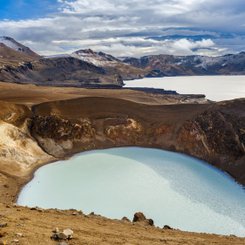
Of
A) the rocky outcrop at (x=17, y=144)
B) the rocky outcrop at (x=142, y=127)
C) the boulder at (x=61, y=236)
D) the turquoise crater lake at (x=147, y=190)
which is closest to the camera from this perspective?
the boulder at (x=61, y=236)

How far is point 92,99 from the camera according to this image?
7750cm

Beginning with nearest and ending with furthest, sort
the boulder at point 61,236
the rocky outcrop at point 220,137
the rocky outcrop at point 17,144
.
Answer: the boulder at point 61,236 < the rocky outcrop at point 17,144 < the rocky outcrop at point 220,137

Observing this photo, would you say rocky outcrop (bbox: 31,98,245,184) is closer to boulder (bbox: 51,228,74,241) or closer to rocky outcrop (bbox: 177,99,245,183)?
rocky outcrop (bbox: 177,99,245,183)

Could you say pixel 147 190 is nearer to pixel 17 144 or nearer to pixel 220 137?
pixel 220 137

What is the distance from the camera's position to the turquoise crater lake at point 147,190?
37969 mm

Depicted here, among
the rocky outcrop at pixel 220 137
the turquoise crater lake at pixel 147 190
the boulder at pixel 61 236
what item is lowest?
the boulder at pixel 61 236

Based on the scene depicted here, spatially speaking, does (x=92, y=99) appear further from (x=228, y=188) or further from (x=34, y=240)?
(x=34, y=240)

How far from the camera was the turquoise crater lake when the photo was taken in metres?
38.0

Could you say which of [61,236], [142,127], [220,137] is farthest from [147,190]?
[142,127]

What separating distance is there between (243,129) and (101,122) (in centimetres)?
2493

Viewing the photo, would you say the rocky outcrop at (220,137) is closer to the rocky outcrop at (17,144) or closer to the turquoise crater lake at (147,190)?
the turquoise crater lake at (147,190)

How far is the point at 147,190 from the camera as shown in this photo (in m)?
45.4

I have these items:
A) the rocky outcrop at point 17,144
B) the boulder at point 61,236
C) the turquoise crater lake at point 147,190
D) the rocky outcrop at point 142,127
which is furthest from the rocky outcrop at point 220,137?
the boulder at point 61,236

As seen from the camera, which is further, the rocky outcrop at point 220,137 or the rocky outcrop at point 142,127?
the rocky outcrop at point 142,127
